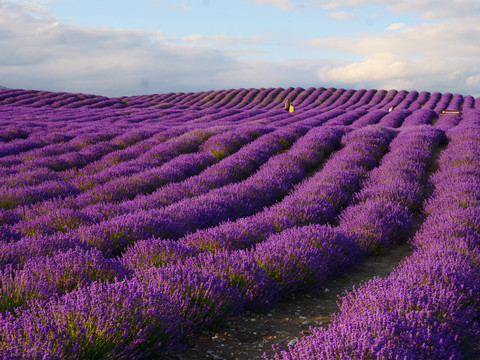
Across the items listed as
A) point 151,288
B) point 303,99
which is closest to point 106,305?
point 151,288

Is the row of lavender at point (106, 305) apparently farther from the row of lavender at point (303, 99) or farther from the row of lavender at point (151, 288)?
the row of lavender at point (303, 99)

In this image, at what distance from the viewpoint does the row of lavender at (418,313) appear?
7.47 ft

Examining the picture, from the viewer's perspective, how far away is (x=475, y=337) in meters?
2.76

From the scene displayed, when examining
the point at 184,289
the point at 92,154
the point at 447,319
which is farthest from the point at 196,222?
the point at 92,154

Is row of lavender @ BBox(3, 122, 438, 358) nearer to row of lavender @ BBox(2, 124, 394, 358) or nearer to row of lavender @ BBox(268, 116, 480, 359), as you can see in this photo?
row of lavender @ BBox(2, 124, 394, 358)

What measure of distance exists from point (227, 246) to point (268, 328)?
4.04 ft

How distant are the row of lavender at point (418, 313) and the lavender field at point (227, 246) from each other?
1 cm

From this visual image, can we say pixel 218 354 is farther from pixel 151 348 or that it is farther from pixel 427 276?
pixel 427 276

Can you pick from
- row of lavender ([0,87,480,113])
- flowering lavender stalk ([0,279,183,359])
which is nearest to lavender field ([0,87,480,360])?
flowering lavender stalk ([0,279,183,359])

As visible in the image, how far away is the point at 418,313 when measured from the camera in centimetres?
268

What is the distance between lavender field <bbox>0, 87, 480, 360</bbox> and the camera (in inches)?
96.8

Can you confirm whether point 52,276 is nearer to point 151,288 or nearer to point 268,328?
point 151,288

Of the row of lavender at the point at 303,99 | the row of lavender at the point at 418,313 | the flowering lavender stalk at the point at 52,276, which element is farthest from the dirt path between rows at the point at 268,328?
the row of lavender at the point at 303,99

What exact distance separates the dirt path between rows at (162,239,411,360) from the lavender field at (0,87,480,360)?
8 cm
